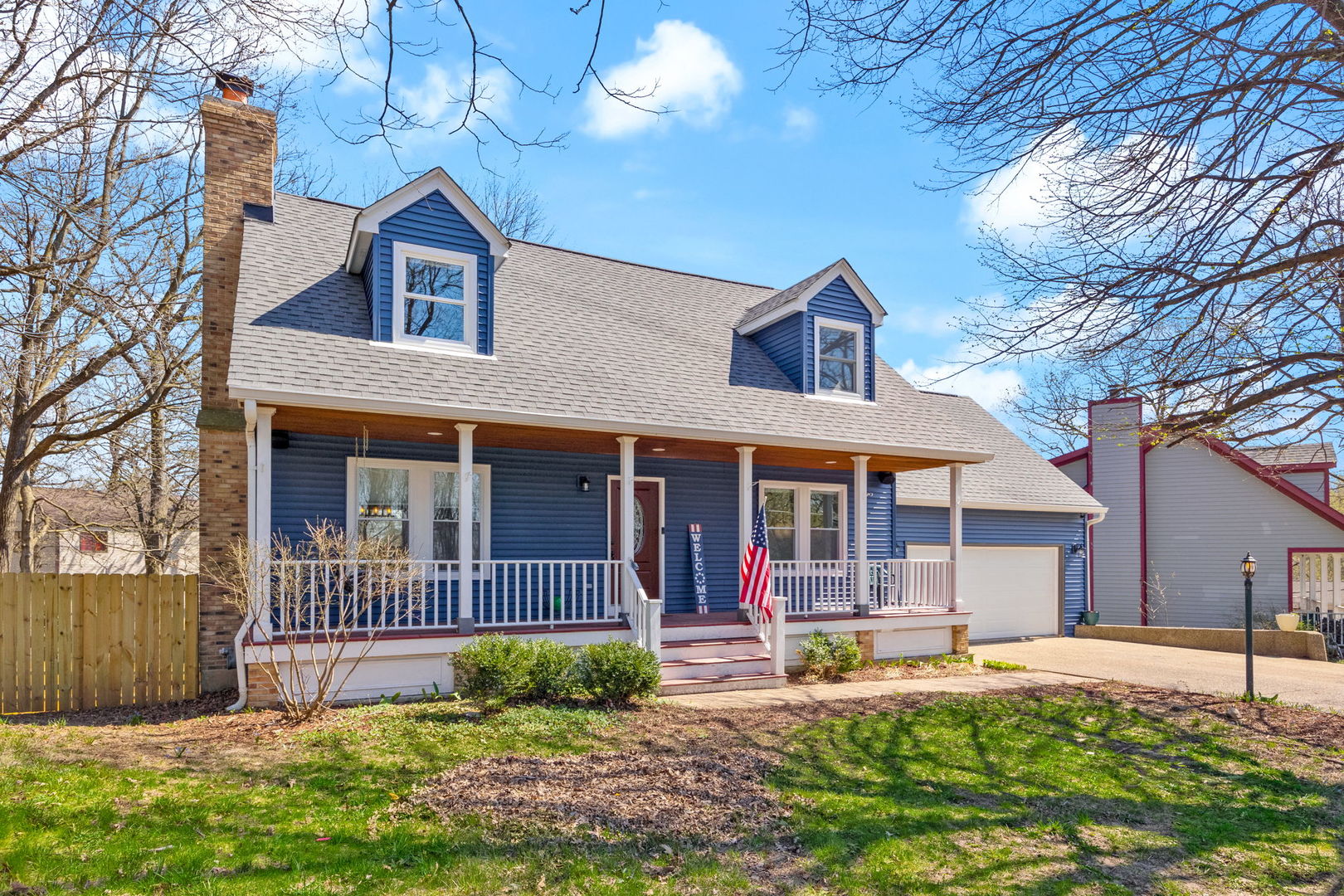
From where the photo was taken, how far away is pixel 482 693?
29.1 ft

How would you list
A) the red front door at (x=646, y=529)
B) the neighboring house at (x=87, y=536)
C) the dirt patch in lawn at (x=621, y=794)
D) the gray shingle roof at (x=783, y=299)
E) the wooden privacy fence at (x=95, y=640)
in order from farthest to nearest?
1. the neighboring house at (x=87, y=536)
2. the gray shingle roof at (x=783, y=299)
3. the red front door at (x=646, y=529)
4. the wooden privacy fence at (x=95, y=640)
5. the dirt patch in lawn at (x=621, y=794)

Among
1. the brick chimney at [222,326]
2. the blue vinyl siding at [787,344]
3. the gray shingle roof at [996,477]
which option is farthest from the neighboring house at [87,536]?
the gray shingle roof at [996,477]

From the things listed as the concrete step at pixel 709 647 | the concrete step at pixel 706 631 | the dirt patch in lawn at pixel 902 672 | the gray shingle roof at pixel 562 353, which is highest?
the gray shingle roof at pixel 562 353

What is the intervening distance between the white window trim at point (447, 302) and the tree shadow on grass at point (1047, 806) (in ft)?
21.9

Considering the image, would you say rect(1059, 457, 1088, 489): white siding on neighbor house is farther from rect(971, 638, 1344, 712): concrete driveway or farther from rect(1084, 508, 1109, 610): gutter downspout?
rect(971, 638, 1344, 712): concrete driveway

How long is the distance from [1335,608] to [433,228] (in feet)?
64.6

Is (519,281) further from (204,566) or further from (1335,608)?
(1335,608)

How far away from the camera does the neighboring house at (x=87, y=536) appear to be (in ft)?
58.9

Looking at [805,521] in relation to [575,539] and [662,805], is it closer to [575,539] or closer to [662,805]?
[575,539]

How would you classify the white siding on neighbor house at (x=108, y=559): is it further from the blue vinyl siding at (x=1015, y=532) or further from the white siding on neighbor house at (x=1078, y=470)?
the white siding on neighbor house at (x=1078, y=470)

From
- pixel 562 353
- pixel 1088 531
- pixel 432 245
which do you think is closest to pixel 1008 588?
pixel 1088 531

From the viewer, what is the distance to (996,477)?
18.7 m

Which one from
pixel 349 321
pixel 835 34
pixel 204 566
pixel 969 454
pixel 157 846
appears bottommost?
pixel 157 846

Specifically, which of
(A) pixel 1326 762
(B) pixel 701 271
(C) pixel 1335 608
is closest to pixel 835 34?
(A) pixel 1326 762
